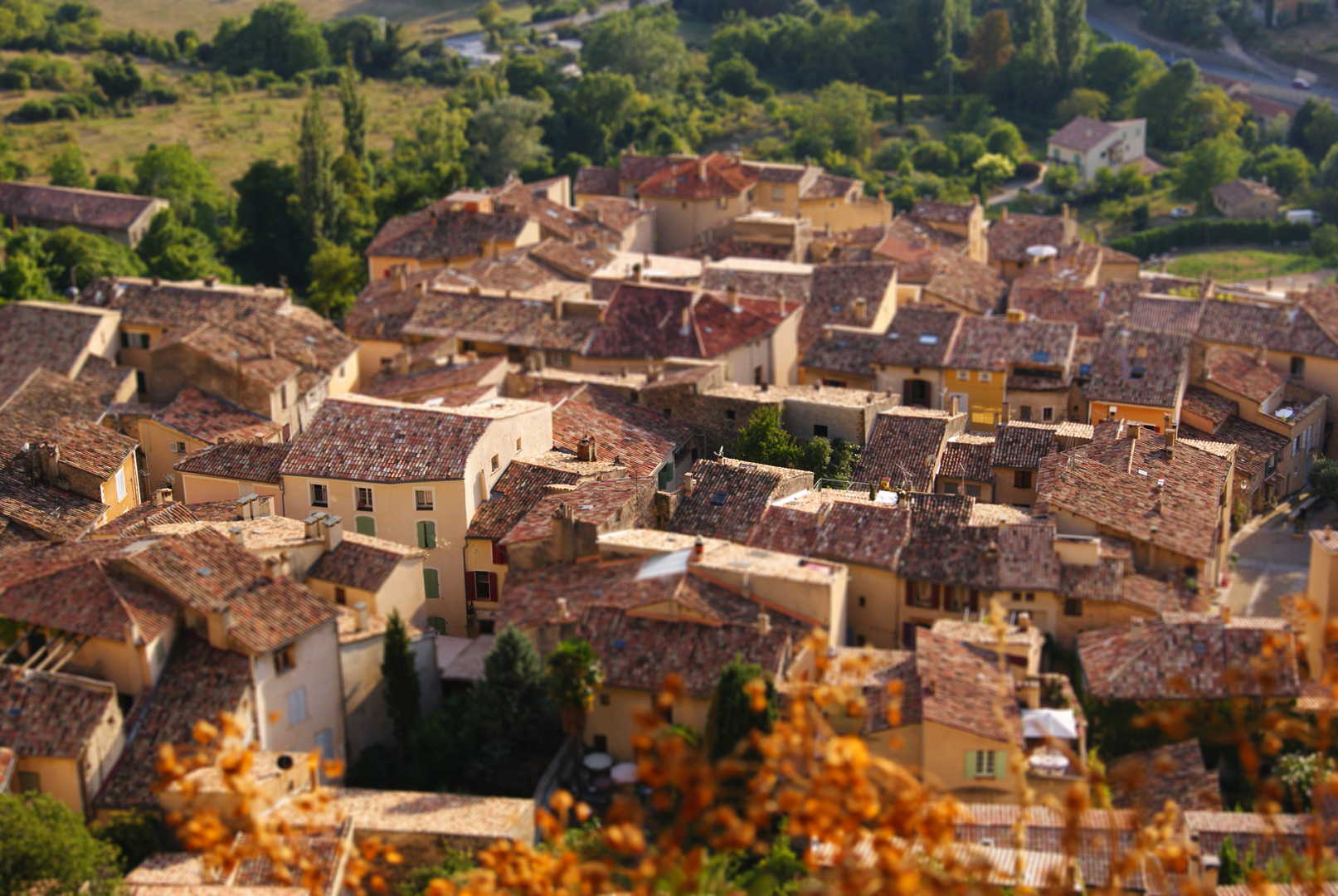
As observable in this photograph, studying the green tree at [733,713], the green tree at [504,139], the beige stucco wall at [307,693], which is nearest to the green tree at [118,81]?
the green tree at [504,139]

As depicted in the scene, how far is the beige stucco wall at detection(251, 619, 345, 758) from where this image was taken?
119ft

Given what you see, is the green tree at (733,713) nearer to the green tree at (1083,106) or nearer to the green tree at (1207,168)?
the green tree at (1207,168)

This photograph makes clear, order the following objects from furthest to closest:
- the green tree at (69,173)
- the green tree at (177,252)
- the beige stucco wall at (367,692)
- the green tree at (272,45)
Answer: the green tree at (272,45), the green tree at (69,173), the green tree at (177,252), the beige stucco wall at (367,692)

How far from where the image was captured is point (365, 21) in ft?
416

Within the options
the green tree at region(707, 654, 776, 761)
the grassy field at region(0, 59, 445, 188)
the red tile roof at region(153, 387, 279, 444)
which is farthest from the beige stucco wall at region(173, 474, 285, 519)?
the grassy field at region(0, 59, 445, 188)

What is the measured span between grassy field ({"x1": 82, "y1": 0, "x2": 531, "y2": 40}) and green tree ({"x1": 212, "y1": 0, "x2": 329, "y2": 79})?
255 inches

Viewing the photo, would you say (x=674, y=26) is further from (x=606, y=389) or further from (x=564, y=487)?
(x=564, y=487)

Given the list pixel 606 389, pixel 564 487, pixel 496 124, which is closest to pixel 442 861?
pixel 564 487

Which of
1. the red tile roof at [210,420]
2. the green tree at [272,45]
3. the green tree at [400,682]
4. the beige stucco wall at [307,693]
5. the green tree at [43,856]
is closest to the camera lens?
the green tree at [43,856]

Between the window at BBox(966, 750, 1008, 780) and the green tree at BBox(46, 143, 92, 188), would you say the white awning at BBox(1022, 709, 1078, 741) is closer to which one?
the window at BBox(966, 750, 1008, 780)

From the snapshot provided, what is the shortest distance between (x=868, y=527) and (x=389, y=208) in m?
53.6

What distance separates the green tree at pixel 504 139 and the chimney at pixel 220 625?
64656mm

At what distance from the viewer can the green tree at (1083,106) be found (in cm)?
11762

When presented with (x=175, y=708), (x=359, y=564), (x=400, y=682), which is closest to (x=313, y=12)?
(x=359, y=564)
